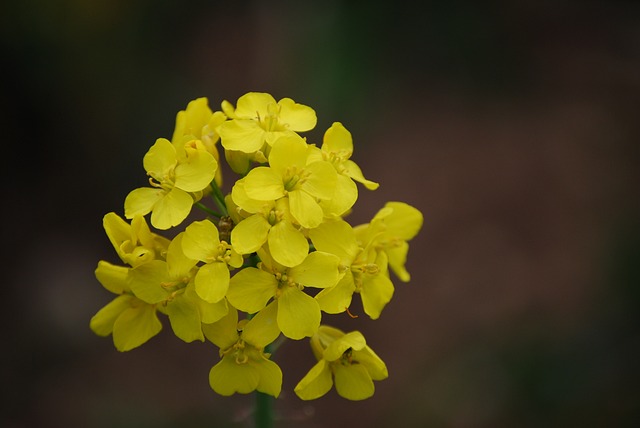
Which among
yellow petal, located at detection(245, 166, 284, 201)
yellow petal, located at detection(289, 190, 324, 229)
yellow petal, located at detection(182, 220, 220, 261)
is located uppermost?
yellow petal, located at detection(245, 166, 284, 201)

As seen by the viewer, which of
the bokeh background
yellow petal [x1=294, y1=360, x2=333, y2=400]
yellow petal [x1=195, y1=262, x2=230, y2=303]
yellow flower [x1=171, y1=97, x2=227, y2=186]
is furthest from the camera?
the bokeh background

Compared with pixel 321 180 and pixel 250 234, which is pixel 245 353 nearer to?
pixel 250 234

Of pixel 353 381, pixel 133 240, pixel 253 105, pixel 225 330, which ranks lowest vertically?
pixel 353 381

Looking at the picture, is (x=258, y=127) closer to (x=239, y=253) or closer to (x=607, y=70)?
(x=239, y=253)

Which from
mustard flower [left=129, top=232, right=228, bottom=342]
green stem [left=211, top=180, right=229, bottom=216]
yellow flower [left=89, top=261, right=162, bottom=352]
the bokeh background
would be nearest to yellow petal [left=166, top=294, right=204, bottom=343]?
mustard flower [left=129, top=232, right=228, bottom=342]

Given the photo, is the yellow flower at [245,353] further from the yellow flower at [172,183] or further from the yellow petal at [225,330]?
the yellow flower at [172,183]

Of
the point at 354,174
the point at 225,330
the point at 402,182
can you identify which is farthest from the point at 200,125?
the point at 402,182

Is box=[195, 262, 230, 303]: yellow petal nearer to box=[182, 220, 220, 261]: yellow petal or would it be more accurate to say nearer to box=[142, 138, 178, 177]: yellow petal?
box=[182, 220, 220, 261]: yellow petal

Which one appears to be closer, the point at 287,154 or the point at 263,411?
the point at 287,154
